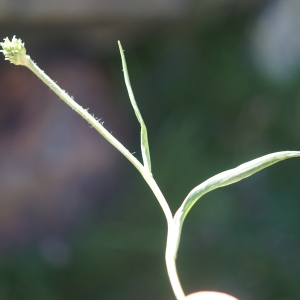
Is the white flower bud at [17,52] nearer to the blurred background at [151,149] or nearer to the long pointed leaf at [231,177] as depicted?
the long pointed leaf at [231,177]

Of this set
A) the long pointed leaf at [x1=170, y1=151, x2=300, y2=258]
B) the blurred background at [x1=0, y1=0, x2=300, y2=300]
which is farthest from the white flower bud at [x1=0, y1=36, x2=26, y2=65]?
the blurred background at [x1=0, y1=0, x2=300, y2=300]

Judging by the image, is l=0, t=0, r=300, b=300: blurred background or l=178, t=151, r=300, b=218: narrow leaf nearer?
l=178, t=151, r=300, b=218: narrow leaf

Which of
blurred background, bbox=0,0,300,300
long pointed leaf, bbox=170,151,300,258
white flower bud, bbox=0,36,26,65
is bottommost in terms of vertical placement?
long pointed leaf, bbox=170,151,300,258

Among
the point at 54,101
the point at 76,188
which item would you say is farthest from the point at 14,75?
the point at 76,188

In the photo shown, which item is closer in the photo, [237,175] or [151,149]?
[237,175]

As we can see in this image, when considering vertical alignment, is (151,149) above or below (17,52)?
above

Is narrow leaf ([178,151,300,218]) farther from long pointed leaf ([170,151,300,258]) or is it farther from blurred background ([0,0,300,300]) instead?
blurred background ([0,0,300,300])

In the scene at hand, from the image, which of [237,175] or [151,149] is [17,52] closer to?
[237,175]

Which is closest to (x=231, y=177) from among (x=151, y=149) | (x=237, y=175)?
(x=237, y=175)

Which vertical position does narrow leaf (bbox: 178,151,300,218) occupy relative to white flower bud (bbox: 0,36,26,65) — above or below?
below
